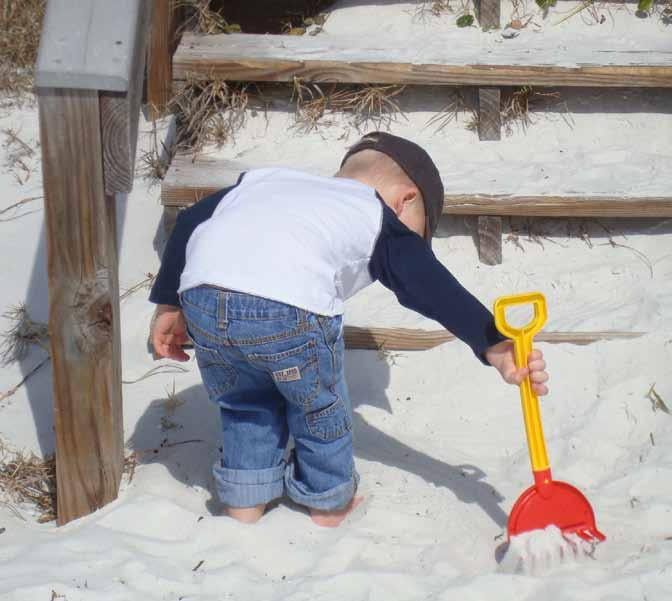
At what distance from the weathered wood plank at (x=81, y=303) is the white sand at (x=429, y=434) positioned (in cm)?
11

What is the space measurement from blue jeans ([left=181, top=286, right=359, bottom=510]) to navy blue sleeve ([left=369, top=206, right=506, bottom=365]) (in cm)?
16

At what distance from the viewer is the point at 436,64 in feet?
11.2

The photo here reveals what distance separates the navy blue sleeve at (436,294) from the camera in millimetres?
2045

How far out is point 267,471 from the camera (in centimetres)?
235

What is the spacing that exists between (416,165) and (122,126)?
2.01 feet

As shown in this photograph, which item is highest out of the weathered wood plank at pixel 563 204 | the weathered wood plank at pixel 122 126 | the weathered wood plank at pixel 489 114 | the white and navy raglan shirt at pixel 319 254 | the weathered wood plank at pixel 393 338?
the weathered wood plank at pixel 122 126

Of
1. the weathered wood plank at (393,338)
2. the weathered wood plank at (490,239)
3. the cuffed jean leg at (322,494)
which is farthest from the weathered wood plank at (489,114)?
the cuffed jean leg at (322,494)

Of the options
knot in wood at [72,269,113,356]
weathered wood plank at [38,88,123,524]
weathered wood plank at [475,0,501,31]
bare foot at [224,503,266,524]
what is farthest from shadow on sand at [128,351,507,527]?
weathered wood plank at [475,0,501,31]

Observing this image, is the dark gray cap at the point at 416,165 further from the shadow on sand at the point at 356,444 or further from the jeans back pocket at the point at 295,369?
the shadow on sand at the point at 356,444

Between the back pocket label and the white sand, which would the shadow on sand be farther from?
the back pocket label

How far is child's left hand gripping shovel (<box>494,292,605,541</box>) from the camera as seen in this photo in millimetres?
2150

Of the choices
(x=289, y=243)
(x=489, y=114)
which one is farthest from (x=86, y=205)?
(x=489, y=114)

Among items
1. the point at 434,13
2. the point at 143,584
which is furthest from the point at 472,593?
the point at 434,13

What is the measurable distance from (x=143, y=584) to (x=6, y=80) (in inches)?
99.0
